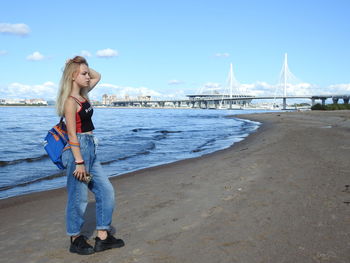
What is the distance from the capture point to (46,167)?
797 cm

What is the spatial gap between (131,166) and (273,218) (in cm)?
532

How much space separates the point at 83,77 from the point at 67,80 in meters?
0.12

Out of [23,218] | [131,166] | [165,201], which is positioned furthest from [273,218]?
[131,166]

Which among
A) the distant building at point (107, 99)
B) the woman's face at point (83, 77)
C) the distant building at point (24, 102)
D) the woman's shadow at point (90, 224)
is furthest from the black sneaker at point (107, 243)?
the distant building at point (107, 99)

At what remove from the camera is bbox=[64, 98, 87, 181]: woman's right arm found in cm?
239

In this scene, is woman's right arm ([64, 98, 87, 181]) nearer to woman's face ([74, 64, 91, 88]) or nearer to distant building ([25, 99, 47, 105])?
woman's face ([74, 64, 91, 88])

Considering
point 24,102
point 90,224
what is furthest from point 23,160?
point 24,102

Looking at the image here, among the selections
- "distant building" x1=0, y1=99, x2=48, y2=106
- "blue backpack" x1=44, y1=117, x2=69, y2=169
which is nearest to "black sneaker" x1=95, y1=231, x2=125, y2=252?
"blue backpack" x1=44, y1=117, x2=69, y2=169

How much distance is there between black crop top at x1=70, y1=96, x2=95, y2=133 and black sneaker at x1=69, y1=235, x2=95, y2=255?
2.72 ft

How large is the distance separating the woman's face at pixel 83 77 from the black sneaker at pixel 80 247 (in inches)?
45.3

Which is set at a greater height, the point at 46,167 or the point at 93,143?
the point at 93,143

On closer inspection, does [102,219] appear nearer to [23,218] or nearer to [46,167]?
[23,218]

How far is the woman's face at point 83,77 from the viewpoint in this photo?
2533 mm

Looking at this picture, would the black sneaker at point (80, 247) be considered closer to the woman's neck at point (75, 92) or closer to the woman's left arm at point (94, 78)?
the woman's neck at point (75, 92)
